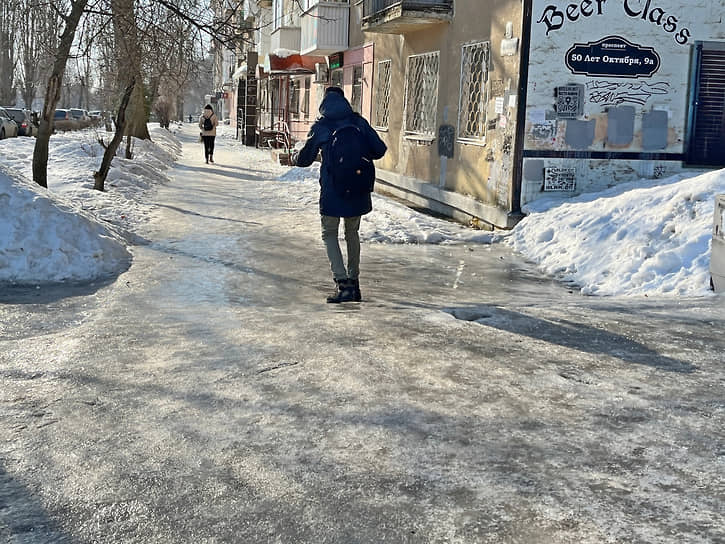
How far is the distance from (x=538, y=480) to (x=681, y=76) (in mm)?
9852

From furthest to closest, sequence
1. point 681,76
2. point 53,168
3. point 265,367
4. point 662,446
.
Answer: point 53,168 < point 681,76 < point 265,367 < point 662,446

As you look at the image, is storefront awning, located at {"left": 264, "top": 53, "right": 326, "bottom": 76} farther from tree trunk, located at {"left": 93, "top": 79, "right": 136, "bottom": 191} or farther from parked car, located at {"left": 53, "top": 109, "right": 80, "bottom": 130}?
parked car, located at {"left": 53, "top": 109, "right": 80, "bottom": 130}

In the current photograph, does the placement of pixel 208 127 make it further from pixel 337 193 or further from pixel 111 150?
pixel 337 193

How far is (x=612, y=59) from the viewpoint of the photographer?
444 inches

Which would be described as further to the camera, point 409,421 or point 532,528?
point 409,421

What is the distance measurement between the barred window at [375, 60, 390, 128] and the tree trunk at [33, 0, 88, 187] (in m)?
8.82

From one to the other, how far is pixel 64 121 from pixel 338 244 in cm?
4213

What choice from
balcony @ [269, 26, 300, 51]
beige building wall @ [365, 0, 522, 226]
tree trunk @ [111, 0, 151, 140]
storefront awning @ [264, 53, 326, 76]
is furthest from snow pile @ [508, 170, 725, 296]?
storefront awning @ [264, 53, 326, 76]

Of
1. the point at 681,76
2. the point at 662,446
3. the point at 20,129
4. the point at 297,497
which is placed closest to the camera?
the point at 297,497

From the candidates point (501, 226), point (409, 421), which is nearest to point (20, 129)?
point (501, 226)

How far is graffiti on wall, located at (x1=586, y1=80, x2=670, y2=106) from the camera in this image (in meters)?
11.3

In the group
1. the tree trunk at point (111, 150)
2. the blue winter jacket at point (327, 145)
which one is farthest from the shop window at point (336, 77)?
the blue winter jacket at point (327, 145)

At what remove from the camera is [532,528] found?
276 centimetres

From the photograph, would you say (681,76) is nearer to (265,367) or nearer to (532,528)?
(265,367)
